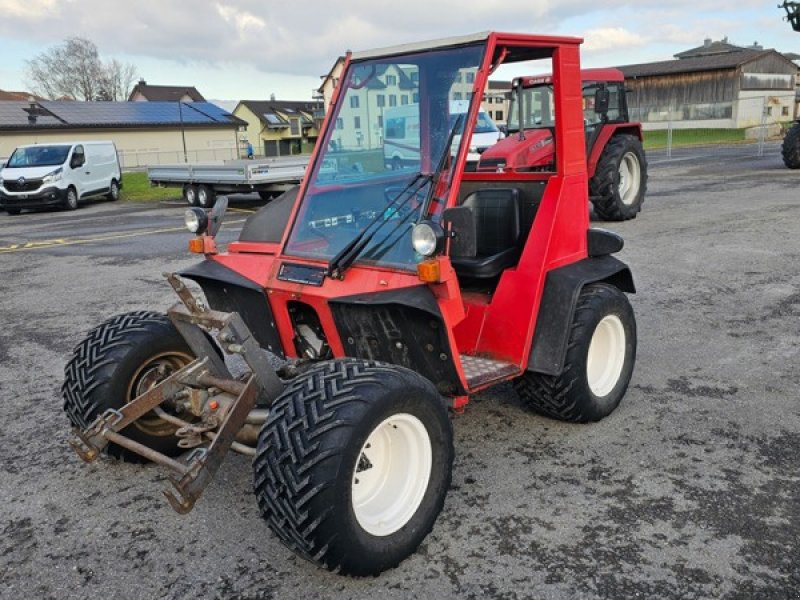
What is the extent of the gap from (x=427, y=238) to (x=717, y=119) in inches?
1914

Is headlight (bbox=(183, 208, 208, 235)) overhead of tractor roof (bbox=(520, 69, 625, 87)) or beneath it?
beneath

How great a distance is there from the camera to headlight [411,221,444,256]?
312cm

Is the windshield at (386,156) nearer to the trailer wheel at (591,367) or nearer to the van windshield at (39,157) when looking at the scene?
the trailer wheel at (591,367)

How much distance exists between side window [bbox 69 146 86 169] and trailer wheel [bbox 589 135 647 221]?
555 inches

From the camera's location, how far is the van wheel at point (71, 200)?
18.9 metres

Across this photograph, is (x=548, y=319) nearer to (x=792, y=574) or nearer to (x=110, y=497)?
(x=792, y=574)

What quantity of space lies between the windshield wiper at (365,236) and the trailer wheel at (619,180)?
8.56m

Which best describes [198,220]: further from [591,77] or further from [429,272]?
[591,77]

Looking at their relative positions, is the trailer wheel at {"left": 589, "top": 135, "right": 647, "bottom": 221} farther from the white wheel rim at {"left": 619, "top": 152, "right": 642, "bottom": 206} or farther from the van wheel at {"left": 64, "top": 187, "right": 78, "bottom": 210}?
the van wheel at {"left": 64, "top": 187, "right": 78, "bottom": 210}

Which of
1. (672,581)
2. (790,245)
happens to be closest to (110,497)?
(672,581)

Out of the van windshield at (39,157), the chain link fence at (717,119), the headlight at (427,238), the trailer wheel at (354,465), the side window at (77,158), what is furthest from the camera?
the chain link fence at (717,119)

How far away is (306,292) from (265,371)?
515mm

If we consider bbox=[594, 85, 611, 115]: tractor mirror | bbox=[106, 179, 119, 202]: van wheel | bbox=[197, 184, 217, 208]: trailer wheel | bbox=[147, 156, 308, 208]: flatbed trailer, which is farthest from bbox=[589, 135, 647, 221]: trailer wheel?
bbox=[106, 179, 119, 202]: van wheel

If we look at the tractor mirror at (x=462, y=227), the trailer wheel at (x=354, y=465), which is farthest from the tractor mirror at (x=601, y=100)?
the trailer wheel at (x=354, y=465)
